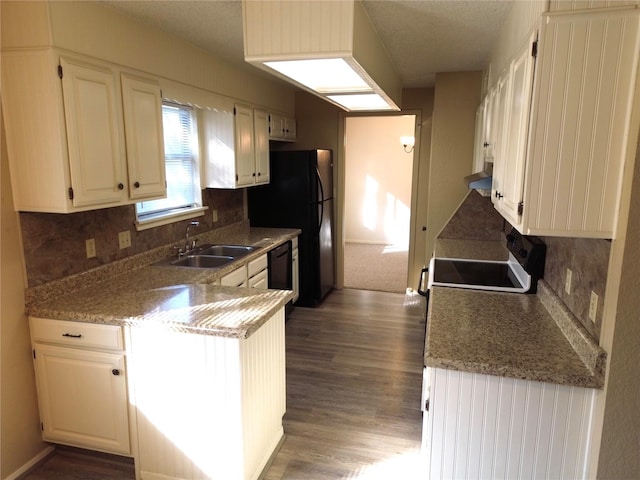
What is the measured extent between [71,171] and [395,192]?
6.86 metres

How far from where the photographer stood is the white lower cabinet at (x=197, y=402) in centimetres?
200

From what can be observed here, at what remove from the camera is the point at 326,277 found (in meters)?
5.18

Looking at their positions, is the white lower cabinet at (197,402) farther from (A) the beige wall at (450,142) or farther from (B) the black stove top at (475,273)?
(A) the beige wall at (450,142)

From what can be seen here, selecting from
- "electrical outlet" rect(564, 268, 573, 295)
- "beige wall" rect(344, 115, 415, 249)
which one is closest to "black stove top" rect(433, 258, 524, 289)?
"electrical outlet" rect(564, 268, 573, 295)

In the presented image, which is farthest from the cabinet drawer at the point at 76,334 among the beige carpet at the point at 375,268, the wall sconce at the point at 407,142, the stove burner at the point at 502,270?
the wall sconce at the point at 407,142

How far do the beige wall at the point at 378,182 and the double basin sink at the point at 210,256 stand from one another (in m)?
4.98

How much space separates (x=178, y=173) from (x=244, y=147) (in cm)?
67

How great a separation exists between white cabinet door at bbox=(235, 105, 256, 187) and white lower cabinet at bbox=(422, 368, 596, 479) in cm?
269

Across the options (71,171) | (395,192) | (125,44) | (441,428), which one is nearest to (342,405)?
(441,428)

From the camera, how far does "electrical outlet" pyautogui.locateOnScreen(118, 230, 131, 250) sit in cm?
286

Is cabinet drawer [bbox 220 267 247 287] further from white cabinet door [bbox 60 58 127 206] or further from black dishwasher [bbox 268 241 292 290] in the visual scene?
white cabinet door [bbox 60 58 127 206]

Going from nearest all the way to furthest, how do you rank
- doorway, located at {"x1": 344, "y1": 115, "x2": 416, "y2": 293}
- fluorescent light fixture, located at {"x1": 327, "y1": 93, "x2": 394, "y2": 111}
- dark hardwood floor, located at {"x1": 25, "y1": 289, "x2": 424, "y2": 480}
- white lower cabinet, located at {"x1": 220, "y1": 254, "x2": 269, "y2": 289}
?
dark hardwood floor, located at {"x1": 25, "y1": 289, "x2": 424, "y2": 480} → fluorescent light fixture, located at {"x1": 327, "y1": 93, "x2": 394, "y2": 111} → white lower cabinet, located at {"x1": 220, "y1": 254, "x2": 269, "y2": 289} → doorway, located at {"x1": 344, "y1": 115, "x2": 416, "y2": 293}

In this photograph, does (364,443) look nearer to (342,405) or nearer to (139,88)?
(342,405)

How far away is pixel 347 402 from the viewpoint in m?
3.02
